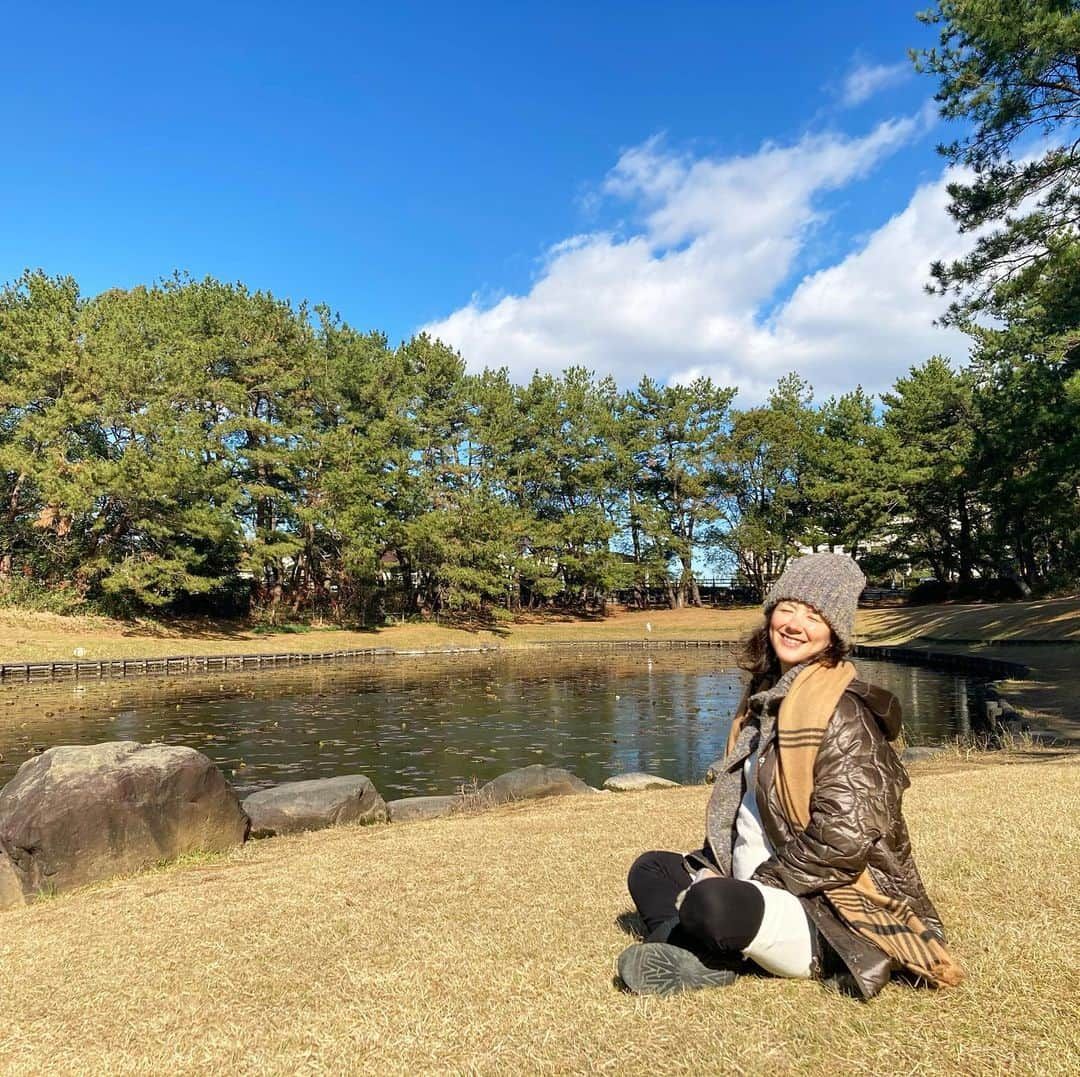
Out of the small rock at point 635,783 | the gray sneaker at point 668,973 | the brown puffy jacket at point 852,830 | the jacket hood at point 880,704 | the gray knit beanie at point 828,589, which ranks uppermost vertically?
the gray knit beanie at point 828,589

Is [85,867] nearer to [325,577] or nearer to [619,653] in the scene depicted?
[619,653]

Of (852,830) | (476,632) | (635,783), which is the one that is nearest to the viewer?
(852,830)

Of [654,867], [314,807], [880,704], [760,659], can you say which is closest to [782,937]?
[654,867]

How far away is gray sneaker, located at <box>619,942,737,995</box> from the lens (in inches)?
123

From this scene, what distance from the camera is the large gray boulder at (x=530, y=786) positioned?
9289mm

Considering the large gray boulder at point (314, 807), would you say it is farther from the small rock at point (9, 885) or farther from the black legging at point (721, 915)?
the black legging at point (721, 915)

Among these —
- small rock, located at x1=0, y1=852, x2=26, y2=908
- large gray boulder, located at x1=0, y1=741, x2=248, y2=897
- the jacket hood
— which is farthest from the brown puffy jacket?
small rock, located at x1=0, y1=852, x2=26, y2=908

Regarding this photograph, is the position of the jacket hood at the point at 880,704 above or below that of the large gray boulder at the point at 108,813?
above

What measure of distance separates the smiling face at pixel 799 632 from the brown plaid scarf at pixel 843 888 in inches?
7.8

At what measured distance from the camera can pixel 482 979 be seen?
3453 millimetres

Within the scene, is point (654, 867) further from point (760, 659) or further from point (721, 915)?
point (760, 659)

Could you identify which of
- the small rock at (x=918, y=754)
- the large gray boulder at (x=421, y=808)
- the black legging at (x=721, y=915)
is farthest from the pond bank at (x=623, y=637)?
the black legging at (x=721, y=915)

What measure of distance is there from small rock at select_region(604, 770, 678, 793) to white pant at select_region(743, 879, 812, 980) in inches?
269

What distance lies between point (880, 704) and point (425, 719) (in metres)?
15.1
